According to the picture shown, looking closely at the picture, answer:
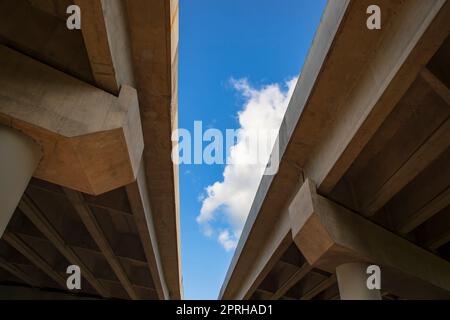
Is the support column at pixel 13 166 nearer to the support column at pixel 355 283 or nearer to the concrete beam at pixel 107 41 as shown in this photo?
the concrete beam at pixel 107 41

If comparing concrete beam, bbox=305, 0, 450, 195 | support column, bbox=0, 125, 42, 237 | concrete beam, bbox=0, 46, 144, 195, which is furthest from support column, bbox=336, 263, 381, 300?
support column, bbox=0, 125, 42, 237

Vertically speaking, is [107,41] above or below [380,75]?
below

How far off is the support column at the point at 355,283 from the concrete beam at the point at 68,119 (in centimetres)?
583

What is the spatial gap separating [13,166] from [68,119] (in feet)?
3.18

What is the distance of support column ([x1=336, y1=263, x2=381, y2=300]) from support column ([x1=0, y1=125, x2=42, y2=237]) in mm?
7069

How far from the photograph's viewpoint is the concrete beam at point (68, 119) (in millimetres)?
5086

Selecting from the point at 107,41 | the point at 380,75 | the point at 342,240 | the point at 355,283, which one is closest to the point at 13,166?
the point at 107,41

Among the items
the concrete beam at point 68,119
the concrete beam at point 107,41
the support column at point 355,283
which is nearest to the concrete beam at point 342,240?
the support column at point 355,283

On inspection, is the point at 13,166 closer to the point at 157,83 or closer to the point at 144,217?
the point at 157,83

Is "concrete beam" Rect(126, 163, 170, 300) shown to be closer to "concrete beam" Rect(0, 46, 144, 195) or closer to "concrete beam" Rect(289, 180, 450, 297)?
"concrete beam" Rect(0, 46, 144, 195)

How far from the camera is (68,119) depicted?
5207 mm

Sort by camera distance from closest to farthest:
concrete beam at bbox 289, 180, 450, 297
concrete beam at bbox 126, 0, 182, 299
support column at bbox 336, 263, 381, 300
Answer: concrete beam at bbox 126, 0, 182, 299 < concrete beam at bbox 289, 180, 450, 297 < support column at bbox 336, 263, 381, 300

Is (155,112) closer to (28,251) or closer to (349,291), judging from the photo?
(349,291)

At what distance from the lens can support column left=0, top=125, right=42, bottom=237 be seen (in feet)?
15.3
